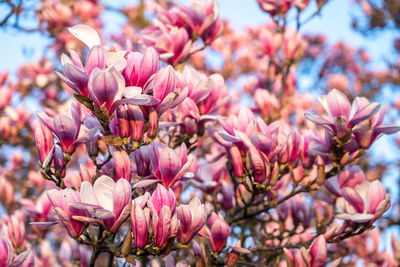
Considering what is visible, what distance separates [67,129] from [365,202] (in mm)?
1276

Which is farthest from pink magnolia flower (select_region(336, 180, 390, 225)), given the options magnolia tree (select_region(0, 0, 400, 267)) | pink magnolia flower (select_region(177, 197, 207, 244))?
pink magnolia flower (select_region(177, 197, 207, 244))

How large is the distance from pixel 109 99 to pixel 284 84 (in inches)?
82.3

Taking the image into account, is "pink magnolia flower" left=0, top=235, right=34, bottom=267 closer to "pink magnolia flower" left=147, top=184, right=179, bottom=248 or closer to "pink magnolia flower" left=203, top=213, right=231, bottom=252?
"pink magnolia flower" left=147, top=184, right=179, bottom=248

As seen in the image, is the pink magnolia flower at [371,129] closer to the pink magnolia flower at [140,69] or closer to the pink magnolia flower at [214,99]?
the pink magnolia flower at [214,99]

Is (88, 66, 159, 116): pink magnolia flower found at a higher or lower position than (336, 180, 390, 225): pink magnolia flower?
higher

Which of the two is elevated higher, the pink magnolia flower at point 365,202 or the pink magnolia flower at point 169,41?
the pink magnolia flower at point 169,41

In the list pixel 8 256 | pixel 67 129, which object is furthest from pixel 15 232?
pixel 67 129

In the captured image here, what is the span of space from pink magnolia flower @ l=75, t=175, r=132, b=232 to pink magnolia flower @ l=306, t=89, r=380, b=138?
830mm

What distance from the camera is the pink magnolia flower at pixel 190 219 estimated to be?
150 cm

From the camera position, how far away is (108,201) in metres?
1.41

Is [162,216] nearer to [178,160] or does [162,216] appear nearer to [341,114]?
[178,160]

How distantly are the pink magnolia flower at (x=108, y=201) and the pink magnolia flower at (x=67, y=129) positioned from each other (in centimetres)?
22

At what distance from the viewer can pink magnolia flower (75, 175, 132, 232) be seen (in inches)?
52.1

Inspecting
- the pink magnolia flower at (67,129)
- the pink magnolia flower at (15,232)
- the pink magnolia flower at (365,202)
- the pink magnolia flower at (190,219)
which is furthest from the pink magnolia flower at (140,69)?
the pink magnolia flower at (15,232)
